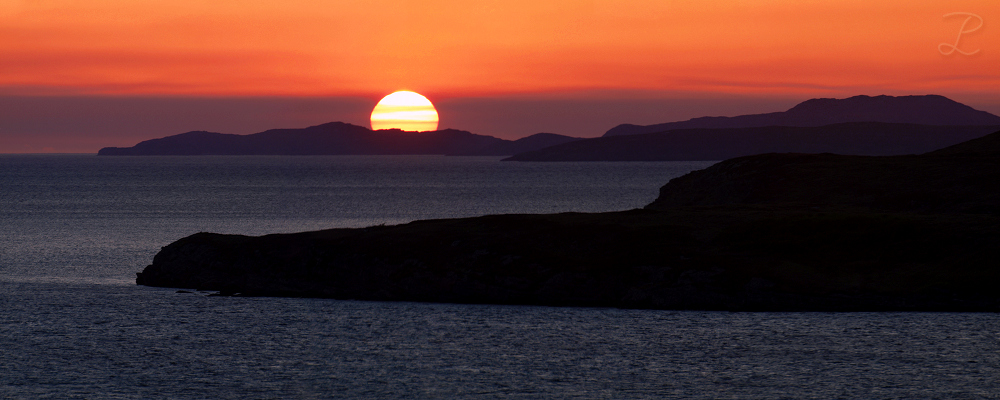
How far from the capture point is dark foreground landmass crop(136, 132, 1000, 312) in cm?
5406

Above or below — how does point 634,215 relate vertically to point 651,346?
above

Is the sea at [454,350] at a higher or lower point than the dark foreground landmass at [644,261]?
lower

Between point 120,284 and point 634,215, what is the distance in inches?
1527

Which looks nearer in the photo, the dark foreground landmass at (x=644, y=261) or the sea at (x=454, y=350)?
the sea at (x=454, y=350)

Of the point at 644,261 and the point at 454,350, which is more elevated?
the point at 644,261

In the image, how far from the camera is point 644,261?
59031 millimetres

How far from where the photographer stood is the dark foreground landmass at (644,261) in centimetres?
5406

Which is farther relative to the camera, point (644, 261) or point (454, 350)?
point (644, 261)

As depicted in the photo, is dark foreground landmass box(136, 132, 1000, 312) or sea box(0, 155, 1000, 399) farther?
dark foreground landmass box(136, 132, 1000, 312)

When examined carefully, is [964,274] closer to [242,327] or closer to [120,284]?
[242,327]

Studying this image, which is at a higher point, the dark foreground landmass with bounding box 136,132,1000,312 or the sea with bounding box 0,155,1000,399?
the dark foreground landmass with bounding box 136,132,1000,312

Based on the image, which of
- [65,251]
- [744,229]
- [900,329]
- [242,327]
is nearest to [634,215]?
[744,229]

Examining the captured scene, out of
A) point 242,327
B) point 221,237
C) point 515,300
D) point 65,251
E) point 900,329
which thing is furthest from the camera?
point 65,251

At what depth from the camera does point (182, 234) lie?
109938 millimetres
